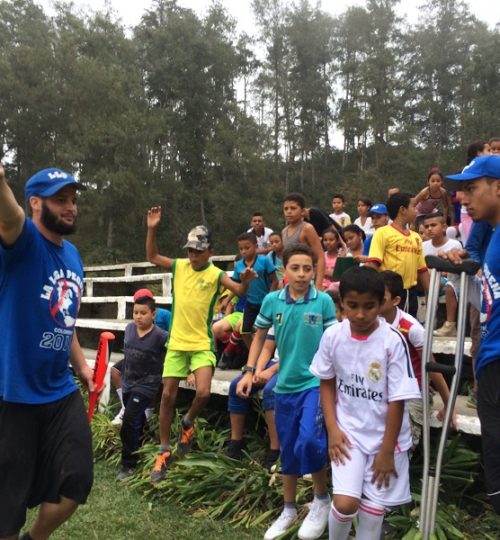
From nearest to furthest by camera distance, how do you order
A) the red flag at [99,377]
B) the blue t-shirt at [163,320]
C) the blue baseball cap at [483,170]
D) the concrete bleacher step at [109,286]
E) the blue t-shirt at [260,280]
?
the blue baseball cap at [483,170] < the red flag at [99,377] < the blue t-shirt at [260,280] < the blue t-shirt at [163,320] < the concrete bleacher step at [109,286]

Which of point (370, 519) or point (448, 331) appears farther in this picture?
point (448, 331)

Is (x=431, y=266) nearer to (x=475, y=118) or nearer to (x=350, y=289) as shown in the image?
(x=350, y=289)

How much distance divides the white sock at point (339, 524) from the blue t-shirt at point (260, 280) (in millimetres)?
3039

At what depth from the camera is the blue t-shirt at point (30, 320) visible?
9.34ft

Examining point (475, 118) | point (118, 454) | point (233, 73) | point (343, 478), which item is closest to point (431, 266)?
point (343, 478)

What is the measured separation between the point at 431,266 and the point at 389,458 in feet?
3.47

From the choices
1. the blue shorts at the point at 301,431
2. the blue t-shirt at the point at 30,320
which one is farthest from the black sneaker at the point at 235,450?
the blue t-shirt at the point at 30,320

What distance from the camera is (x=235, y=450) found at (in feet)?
16.3

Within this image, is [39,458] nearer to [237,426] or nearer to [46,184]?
[46,184]

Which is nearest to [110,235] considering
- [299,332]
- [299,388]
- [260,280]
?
[260,280]

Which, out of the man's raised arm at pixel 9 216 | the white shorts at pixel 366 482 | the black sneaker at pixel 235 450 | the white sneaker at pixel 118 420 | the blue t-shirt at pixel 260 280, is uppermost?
the man's raised arm at pixel 9 216

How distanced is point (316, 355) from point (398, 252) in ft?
8.85

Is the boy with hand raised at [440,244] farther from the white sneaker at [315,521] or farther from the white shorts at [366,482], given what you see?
the white shorts at [366,482]

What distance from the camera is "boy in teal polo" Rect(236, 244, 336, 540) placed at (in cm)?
369
